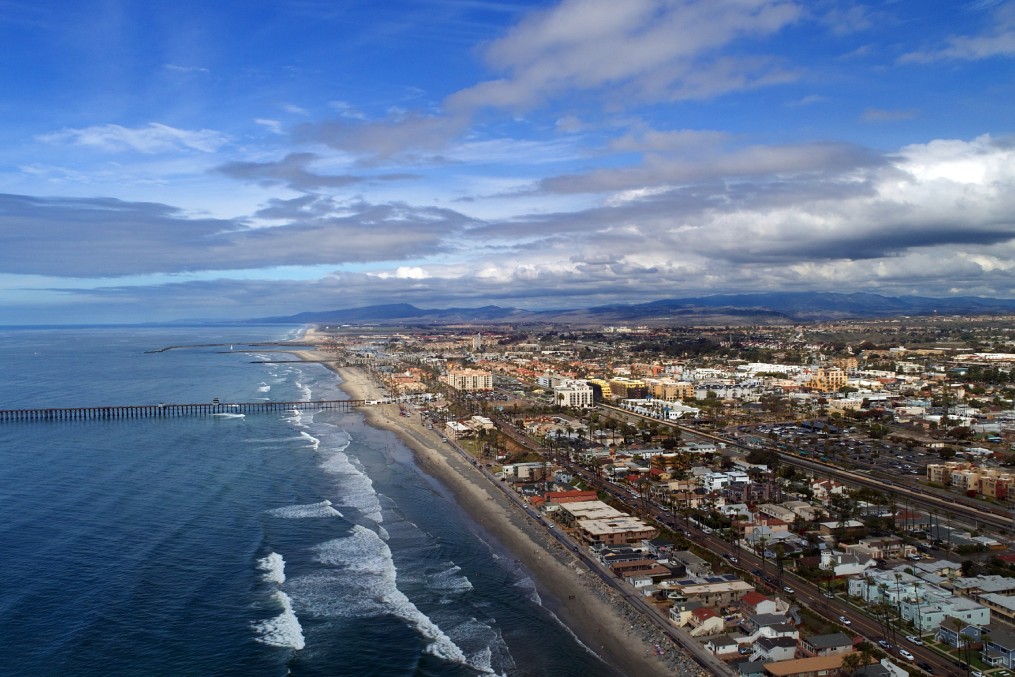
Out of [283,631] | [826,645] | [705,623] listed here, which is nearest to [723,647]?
[705,623]

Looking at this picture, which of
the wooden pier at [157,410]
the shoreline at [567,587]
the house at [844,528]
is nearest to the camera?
the shoreline at [567,587]

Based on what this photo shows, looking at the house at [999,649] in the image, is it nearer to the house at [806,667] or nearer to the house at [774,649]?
the house at [806,667]

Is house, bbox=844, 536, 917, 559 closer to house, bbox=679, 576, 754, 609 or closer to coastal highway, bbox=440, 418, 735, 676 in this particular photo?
house, bbox=679, 576, 754, 609

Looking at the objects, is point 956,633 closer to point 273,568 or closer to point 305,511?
point 273,568

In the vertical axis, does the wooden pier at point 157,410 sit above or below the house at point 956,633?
above

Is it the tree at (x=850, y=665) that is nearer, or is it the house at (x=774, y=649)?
the tree at (x=850, y=665)

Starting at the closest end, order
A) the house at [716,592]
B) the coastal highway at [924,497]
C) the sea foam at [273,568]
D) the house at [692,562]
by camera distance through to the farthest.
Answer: the house at [716,592] < the sea foam at [273,568] < the house at [692,562] < the coastal highway at [924,497]

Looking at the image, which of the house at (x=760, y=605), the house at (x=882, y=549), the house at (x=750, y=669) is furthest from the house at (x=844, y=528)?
the house at (x=750, y=669)

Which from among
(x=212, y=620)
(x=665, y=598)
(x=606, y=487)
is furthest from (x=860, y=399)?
(x=212, y=620)
